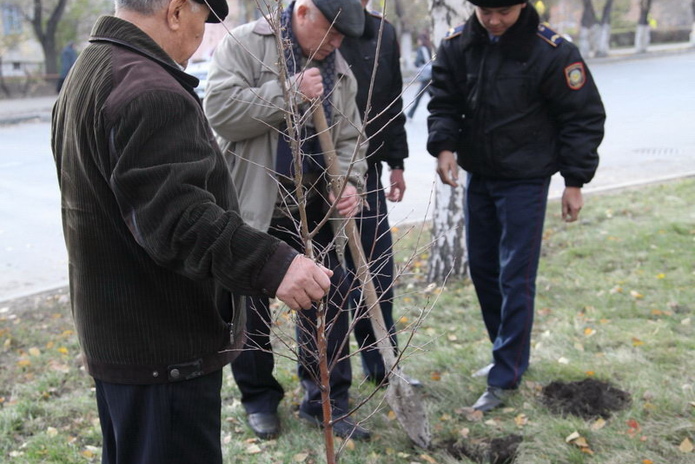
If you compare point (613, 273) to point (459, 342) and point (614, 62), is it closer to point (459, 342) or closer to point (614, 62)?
point (459, 342)

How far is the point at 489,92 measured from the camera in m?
3.74

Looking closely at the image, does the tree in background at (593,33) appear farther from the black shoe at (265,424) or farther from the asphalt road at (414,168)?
the black shoe at (265,424)

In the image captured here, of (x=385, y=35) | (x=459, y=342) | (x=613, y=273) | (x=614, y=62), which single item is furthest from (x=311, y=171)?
(x=614, y=62)

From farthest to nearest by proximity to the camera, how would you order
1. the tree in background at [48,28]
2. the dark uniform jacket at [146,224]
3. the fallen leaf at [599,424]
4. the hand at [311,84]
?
1. the tree in background at [48,28]
2. the fallen leaf at [599,424]
3. the hand at [311,84]
4. the dark uniform jacket at [146,224]

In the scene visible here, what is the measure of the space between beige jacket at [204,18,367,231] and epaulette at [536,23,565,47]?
3.16 feet

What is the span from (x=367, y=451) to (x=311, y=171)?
1.25 m

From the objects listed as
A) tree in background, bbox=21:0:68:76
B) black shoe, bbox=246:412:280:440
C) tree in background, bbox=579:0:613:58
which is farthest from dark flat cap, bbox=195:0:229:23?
tree in background, bbox=579:0:613:58

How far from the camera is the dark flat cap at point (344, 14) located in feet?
10.4

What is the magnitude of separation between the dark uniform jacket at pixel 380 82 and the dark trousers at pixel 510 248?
449 mm

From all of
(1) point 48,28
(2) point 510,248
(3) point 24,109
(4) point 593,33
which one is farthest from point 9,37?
(2) point 510,248

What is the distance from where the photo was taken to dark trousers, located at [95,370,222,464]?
2162 mm

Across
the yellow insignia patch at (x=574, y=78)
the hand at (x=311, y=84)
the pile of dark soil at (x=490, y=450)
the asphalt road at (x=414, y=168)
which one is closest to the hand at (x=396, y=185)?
the asphalt road at (x=414, y=168)

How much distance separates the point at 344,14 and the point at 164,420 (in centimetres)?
180

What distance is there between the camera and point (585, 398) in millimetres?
3727
